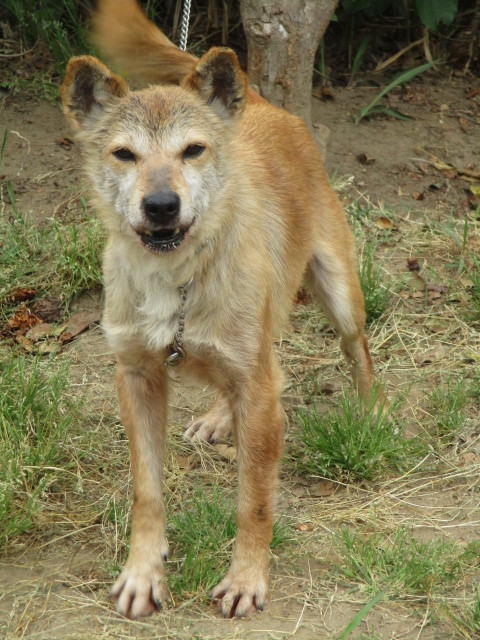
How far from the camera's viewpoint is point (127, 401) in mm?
4242

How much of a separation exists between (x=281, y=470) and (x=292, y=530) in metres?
0.54

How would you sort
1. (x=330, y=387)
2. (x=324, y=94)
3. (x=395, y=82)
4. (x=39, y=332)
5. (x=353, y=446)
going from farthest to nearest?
(x=324, y=94), (x=395, y=82), (x=39, y=332), (x=330, y=387), (x=353, y=446)

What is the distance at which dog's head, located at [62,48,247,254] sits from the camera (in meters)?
3.75

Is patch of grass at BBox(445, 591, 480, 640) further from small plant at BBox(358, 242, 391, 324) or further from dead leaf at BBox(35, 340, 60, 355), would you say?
dead leaf at BBox(35, 340, 60, 355)

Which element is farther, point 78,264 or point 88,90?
point 78,264

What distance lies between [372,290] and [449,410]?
123cm

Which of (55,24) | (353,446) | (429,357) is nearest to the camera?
(353,446)

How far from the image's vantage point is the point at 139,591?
396cm

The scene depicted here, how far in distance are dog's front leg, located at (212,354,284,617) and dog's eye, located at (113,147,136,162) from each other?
3.57ft

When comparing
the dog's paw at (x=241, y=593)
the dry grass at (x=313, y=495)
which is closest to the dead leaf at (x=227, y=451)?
the dry grass at (x=313, y=495)

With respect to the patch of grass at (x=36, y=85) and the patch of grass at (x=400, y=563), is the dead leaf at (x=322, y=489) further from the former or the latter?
the patch of grass at (x=36, y=85)

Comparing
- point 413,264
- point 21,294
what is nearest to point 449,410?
point 413,264

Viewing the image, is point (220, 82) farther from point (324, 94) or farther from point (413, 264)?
point (324, 94)

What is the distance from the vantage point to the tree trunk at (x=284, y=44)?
6.48 m
